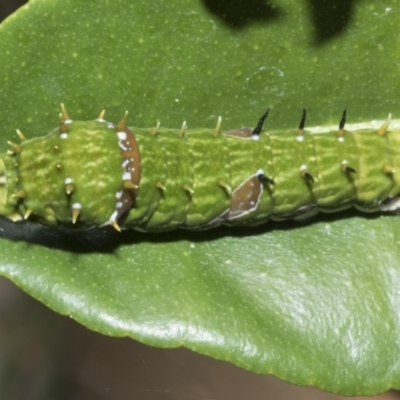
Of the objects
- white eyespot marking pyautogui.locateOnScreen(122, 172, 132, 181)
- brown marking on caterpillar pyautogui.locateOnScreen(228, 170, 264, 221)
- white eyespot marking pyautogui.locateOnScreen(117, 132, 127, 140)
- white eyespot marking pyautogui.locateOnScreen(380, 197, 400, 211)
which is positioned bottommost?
white eyespot marking pyautogui.locateOnScreen(380, 197, 400, 211)

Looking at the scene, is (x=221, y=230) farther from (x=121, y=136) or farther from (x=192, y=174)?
(x=121, y=136)

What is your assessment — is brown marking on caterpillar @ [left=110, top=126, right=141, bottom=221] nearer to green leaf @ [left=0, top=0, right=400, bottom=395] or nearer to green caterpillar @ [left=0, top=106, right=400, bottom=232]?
green caterpillar @ [left=0, top=106, right=400, bottom=232]

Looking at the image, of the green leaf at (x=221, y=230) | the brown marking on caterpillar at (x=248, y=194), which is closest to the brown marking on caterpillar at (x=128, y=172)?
the green leaf at (x=221, y=230)

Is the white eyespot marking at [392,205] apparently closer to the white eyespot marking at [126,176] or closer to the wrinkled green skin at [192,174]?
the wrinkled green skin at [192,174]

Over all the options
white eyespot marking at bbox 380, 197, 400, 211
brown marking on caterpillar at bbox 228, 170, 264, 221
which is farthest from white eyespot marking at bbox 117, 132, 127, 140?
white eyespot marking at bbox 380, 197, 400, 211

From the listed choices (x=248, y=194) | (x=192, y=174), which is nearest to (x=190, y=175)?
(x=192, y=174)

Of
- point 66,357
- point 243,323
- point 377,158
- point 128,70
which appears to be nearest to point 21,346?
point 66,357

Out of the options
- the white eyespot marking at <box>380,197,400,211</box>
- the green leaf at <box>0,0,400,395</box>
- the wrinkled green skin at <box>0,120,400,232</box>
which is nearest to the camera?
the wrinkled green skin at <box>0,120,400,232</box>

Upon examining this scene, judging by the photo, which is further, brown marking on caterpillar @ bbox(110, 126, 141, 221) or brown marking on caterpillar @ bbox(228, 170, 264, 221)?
brown marking on caterpillar @ bbox(228, 170, 264, 221)
